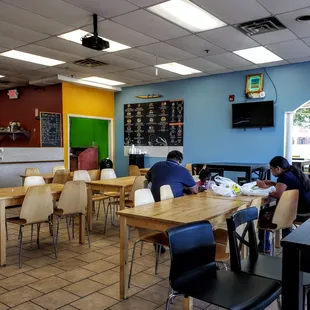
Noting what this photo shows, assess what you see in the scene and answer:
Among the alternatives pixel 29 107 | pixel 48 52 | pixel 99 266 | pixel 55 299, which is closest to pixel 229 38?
pixel 48 52

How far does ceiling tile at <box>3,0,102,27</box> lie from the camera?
3682 millimetres

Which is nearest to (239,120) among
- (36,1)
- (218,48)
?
(218,48)

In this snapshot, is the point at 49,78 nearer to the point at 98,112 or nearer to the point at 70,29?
the point at 98,112

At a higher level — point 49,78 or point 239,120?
point 49,78

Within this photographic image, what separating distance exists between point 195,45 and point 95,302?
3993 millimetres

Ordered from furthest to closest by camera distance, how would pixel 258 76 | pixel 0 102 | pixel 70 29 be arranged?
pixel 0 102 → pixel 258 76 → pixel 70 29

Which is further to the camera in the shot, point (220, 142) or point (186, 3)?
point (220, 142)

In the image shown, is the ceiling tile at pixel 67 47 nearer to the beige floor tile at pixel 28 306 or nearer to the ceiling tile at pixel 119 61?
the ceiling tile at pixel 119 61

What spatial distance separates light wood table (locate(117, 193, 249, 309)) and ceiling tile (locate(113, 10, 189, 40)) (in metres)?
2.34

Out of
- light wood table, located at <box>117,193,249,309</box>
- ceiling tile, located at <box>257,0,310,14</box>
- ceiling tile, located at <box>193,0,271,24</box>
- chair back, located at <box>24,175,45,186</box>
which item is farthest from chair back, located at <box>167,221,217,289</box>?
chair back, located at <box>24,175,45,186</box>

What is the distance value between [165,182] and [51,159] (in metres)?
4.29

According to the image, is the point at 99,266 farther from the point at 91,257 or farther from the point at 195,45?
the point at 195,45

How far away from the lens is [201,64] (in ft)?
21.0

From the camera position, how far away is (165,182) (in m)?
3.82
